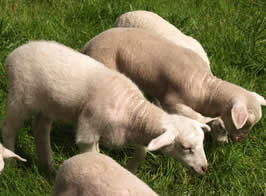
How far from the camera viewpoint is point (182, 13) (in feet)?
23.3

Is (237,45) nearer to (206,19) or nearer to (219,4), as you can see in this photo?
(206,19)

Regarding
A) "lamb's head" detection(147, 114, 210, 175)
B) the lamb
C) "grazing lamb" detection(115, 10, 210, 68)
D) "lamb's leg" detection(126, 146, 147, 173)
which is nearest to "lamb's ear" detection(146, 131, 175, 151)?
"lamb's head" detection(147, 114, 210, 175)

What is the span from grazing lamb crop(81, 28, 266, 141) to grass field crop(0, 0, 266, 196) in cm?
41

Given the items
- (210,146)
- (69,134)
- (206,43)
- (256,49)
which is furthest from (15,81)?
(256,49)

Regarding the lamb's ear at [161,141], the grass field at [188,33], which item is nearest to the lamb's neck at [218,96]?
the grass field at [188,33]

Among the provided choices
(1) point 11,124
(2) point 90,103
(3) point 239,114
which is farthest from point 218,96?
(1) point 11,124

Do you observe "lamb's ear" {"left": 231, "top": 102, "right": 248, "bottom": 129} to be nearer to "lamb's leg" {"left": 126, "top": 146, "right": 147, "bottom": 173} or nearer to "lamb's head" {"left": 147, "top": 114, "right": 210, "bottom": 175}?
"lamb's head" {"left": 147, "top": 114, "right": 210, "bottom": 175}

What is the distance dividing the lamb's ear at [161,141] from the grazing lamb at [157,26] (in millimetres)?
2092

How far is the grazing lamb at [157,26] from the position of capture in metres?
5.86

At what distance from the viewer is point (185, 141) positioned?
410 cm

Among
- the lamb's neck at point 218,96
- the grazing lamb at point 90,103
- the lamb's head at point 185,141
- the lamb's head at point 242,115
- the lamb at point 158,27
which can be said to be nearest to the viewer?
the lamb's head at point 185,141

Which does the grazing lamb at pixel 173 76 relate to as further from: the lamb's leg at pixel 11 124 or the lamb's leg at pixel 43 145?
the lamb's leg at pixel 11 124

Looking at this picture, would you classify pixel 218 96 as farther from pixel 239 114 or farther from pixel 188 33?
pixel 188 33

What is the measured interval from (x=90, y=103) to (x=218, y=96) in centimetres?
153
